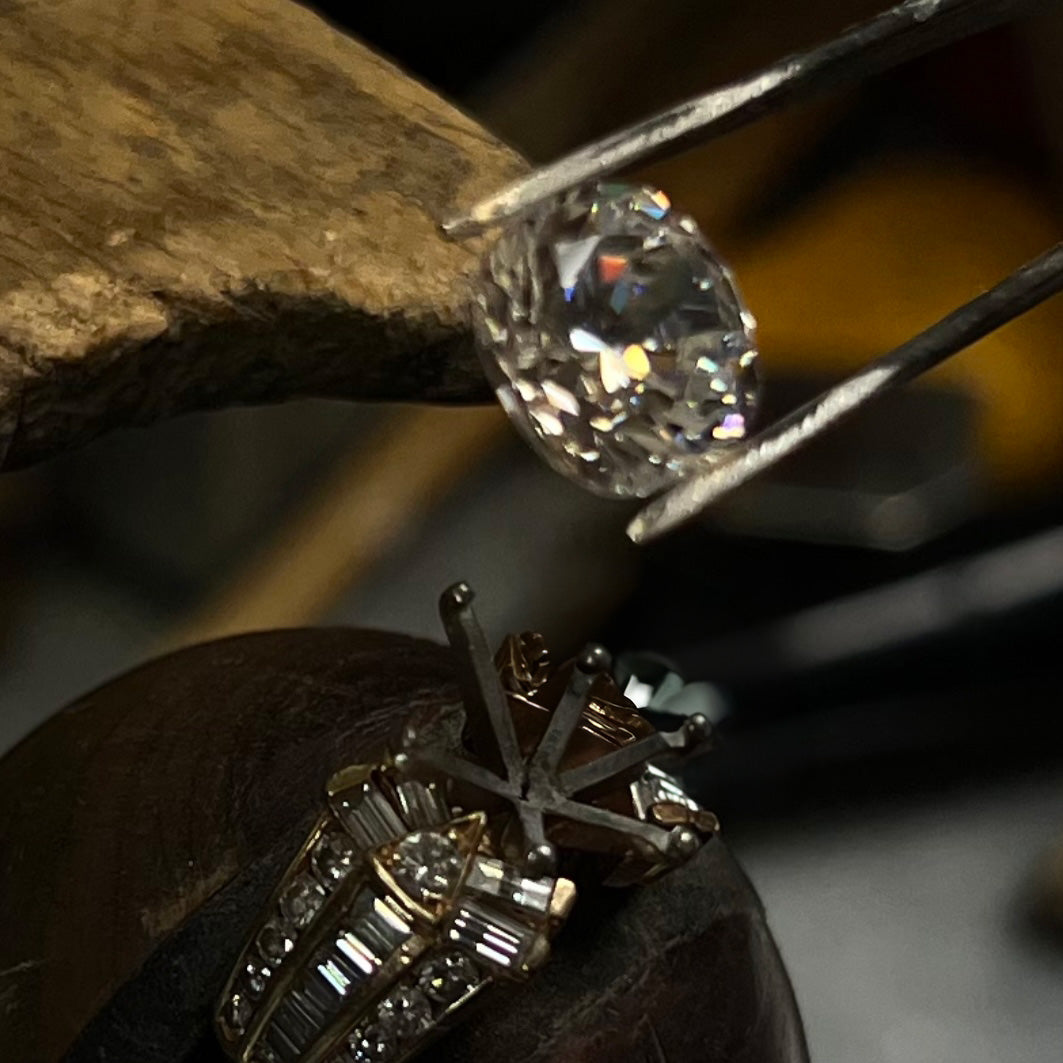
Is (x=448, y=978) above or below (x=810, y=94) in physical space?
below

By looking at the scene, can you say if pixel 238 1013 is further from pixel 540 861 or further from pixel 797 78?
pixel 797 78

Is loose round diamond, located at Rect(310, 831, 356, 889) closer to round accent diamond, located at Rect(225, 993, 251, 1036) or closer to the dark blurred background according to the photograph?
round accent diamond, located at Rect(225, 993, 251, 1036)

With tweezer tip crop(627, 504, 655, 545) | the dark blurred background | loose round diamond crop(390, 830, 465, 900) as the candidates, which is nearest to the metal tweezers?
tweezer tip crop(627, 504, 655, 545)

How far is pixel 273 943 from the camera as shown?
0.42 meters

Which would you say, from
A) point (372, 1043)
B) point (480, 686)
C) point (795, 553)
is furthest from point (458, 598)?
point (795, 553)

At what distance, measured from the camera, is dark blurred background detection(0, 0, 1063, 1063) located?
3.21ft

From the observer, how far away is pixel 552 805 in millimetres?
424

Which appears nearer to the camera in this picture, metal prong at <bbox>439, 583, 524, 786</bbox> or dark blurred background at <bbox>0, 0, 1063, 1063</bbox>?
metal prong at <bbox>439, 583, 524, 786</bbox>

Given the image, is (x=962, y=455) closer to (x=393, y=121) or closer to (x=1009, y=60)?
(x=1009, y=60)

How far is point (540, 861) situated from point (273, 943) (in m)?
0.08

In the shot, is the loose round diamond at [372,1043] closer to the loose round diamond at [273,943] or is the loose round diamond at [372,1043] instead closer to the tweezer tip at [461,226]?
the loose round diamond at [273,943]

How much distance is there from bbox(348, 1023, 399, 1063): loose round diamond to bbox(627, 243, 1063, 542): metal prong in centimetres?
16

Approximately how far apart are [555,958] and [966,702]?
0.65 m

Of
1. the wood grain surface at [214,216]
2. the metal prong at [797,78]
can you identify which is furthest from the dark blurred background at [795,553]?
the metal prong at [797,78]
